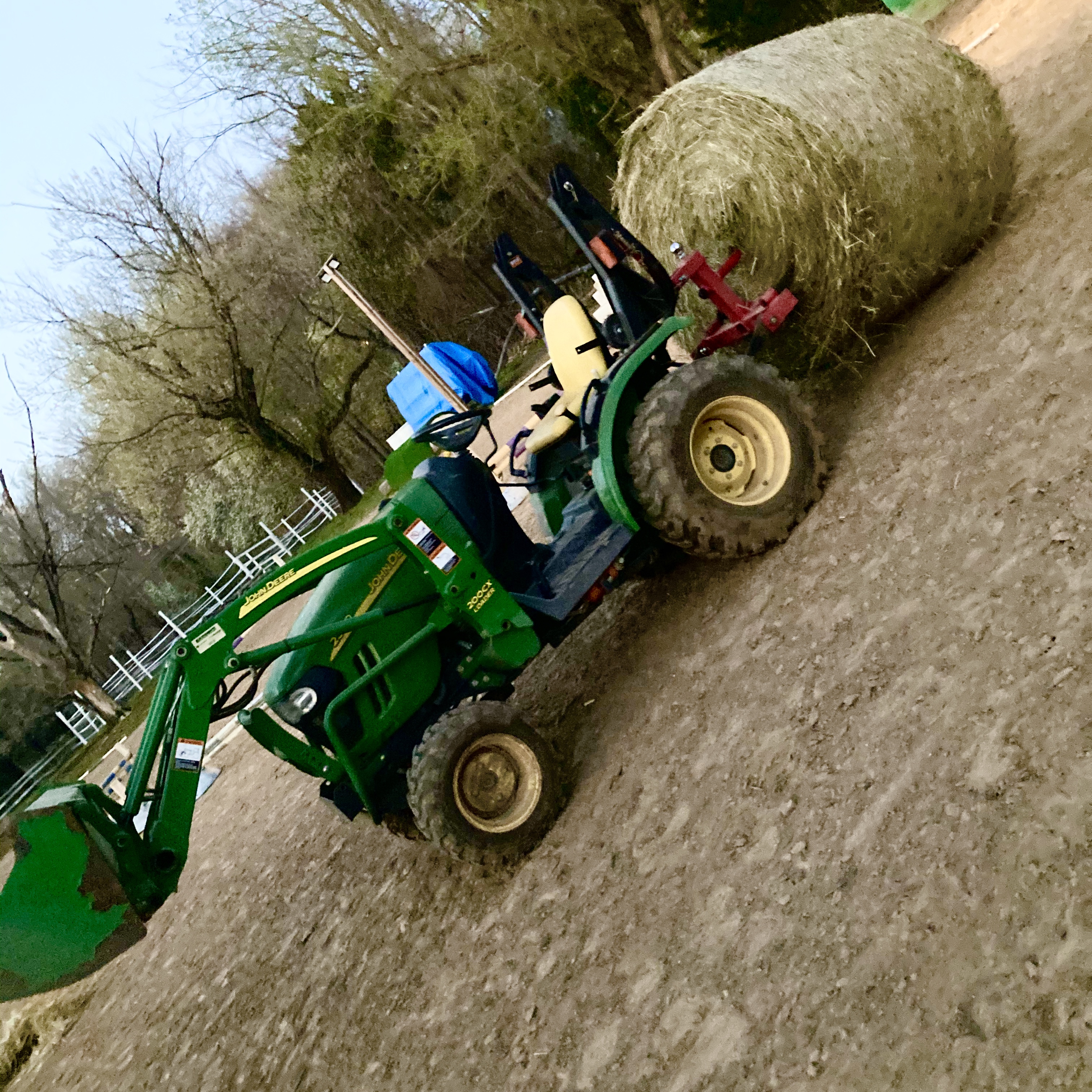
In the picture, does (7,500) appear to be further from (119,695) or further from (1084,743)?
(1084,743)

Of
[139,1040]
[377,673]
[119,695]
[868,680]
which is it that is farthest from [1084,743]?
[119,695]

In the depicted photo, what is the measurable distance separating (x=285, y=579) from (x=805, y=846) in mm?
2202

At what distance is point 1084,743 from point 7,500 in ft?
59.0

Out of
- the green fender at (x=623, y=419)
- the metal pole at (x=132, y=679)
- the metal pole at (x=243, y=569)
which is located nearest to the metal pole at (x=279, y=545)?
the metal pole at (x=243, y=569)

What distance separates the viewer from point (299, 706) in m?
3.87

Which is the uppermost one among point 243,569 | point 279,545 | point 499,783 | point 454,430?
point 243,569

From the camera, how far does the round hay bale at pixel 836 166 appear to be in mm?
4430

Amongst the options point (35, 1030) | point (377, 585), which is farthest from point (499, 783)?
point (35, 1030)

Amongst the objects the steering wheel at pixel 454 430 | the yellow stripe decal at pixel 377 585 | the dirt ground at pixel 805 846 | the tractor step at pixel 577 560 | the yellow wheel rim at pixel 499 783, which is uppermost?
the steering wheel at pixel 454 430

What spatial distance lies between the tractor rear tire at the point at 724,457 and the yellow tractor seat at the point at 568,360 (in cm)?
61

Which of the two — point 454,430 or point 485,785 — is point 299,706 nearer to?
point 485,785

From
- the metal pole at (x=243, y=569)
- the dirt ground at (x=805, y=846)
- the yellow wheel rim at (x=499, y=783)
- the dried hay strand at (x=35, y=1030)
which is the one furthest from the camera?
the metal pole at (x=243, y=569)

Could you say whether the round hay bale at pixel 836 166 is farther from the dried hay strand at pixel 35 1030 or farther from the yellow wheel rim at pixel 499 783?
the dried hay strand at pixel 35 1030

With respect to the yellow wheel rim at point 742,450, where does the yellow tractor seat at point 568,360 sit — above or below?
above
